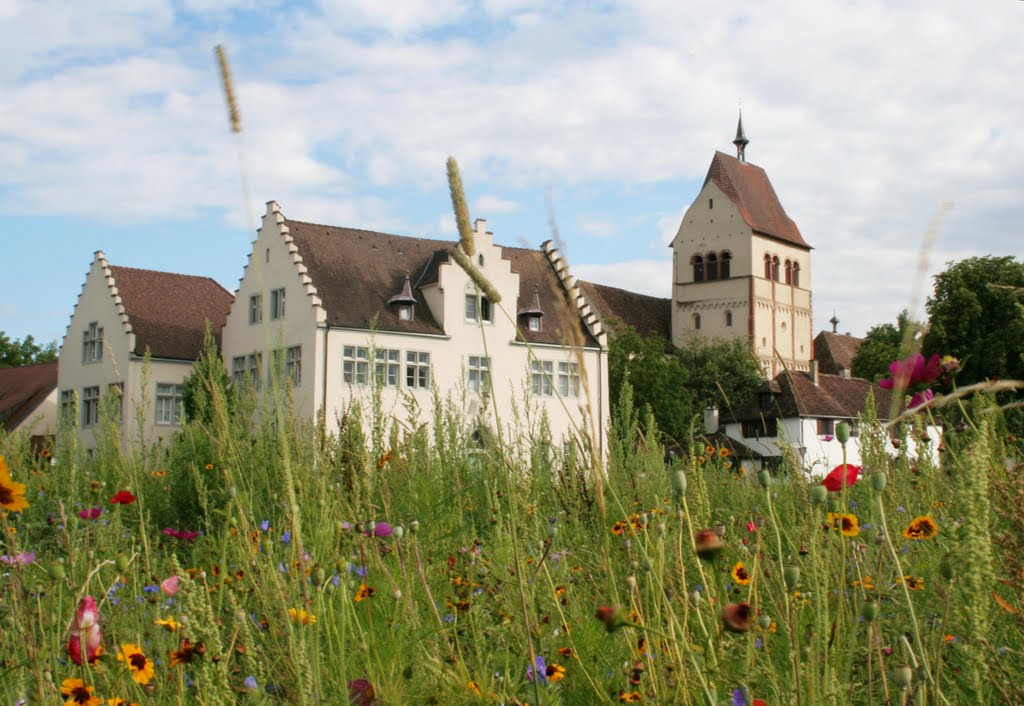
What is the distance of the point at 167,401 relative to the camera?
108 ft

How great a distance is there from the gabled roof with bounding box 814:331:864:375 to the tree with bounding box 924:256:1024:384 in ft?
88.3

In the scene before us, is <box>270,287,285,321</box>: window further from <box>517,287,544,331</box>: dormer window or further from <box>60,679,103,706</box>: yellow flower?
<box>60,679,103,706</box>: yellow flower

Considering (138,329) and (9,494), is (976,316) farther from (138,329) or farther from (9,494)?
(9,494)

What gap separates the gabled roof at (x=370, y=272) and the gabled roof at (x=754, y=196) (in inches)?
1228

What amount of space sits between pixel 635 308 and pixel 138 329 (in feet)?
117

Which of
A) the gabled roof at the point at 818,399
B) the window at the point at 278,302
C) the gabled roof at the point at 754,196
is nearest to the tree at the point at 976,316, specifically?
the gabled roof at the point at 818,399

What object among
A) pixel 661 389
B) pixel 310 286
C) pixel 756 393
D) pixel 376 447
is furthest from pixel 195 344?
pixel 376 447

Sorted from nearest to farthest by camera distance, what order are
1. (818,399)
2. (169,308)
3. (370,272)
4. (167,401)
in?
1. (370,272)
2. (167,401)
3. (169,308)
4. (818,399)

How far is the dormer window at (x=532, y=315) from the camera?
113 feet

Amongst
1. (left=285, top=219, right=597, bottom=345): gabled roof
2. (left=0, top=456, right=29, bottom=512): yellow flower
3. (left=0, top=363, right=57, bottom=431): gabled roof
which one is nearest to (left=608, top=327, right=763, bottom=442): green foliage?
(left=285, top=219, right=597, bottom=345): gabled roof

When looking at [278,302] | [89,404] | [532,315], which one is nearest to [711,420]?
[532,315]

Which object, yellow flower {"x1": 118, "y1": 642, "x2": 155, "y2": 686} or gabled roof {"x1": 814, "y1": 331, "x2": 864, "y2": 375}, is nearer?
yellow flower {"x1": 118, "y1": 642, "x2": 155, "y2": 686}

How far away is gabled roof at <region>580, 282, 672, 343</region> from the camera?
5978 cm

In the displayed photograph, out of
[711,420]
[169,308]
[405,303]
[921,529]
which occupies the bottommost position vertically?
[921,529]
